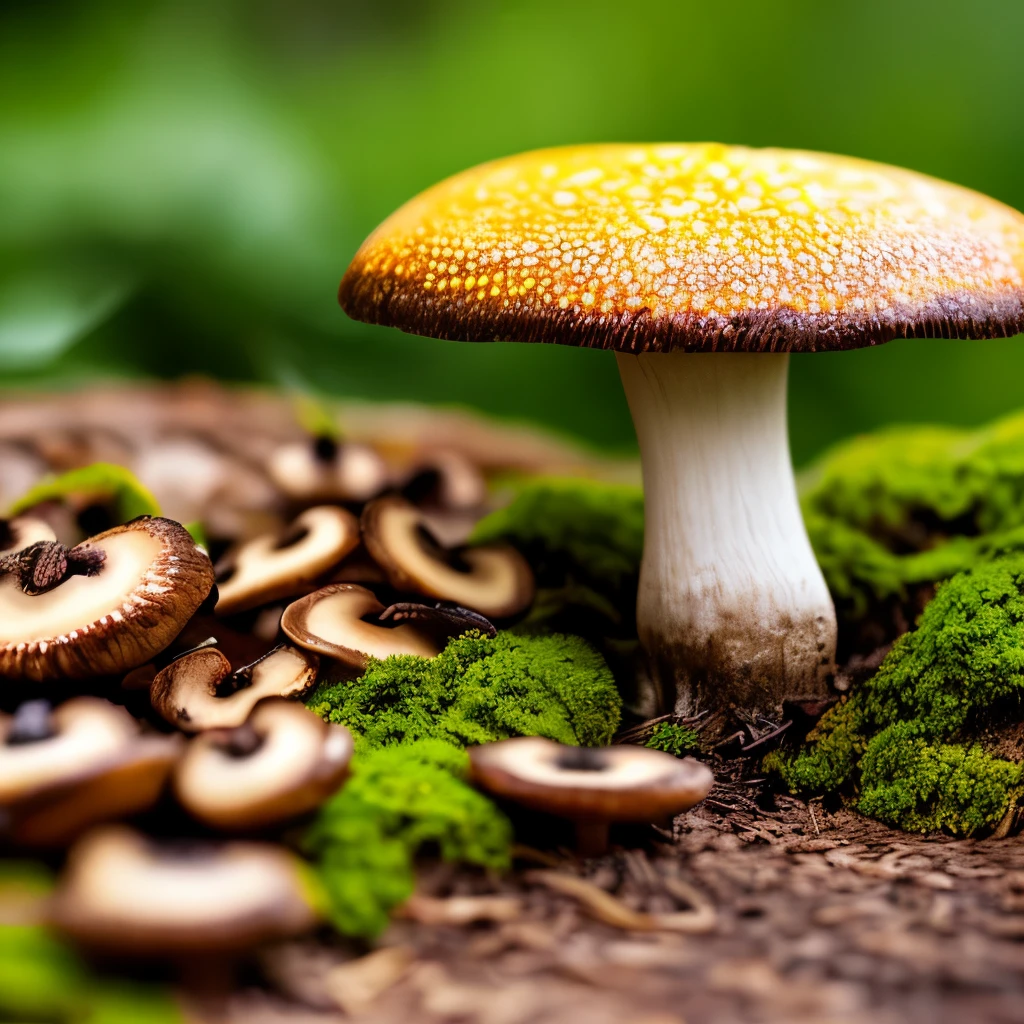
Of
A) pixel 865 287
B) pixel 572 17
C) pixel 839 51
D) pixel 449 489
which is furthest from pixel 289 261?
pixel 865 287

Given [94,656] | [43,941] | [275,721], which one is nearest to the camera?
[43,941]

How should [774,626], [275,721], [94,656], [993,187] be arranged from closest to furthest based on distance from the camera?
[275,721], [94,656], [774,626], [993,187]

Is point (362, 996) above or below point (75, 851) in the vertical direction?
below

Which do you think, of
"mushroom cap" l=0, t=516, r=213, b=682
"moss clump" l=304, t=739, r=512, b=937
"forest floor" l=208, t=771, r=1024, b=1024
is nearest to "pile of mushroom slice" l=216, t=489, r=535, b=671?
"mushroom cap" l=0, t=516, r=213, b=682

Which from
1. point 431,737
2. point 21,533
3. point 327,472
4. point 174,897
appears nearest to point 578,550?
point 327,472

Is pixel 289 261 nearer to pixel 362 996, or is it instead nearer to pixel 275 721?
pixel 275 721

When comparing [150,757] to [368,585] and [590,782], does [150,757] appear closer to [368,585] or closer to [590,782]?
[590,782]

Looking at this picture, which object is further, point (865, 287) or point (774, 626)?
point (774, 626)

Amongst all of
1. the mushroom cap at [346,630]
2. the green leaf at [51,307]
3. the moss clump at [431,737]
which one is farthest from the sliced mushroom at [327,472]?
the green leaf at [51,307]

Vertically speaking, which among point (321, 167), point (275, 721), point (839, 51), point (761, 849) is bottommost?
point (761, 849)
